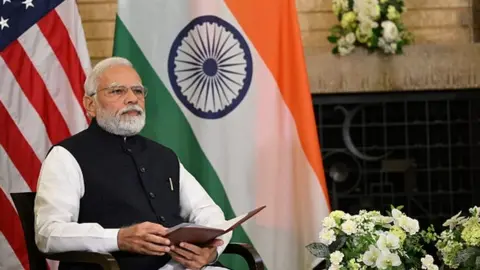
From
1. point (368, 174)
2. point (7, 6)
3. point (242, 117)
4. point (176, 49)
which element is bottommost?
point (368, 174)

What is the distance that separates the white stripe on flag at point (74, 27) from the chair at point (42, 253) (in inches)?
46.3

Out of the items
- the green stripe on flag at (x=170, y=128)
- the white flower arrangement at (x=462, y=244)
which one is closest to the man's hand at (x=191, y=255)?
the white flower arrangement at (x=462, y=244)

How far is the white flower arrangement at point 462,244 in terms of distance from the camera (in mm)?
3182

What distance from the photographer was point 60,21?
14.1 ft

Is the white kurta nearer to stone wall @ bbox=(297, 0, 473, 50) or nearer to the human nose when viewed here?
the human nose

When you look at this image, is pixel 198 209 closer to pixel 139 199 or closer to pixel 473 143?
pixel 139 199

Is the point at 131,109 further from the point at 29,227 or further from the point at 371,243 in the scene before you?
the point at 371,243

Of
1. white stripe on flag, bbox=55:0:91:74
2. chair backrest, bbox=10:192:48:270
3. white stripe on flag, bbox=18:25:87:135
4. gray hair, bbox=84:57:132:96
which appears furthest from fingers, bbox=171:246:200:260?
white stripe on flag, bbox=55:0:91:74

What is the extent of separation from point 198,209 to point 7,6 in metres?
1.46

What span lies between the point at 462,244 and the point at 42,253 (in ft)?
4.87

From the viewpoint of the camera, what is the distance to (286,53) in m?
4.19

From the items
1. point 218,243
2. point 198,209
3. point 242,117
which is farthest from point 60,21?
point 218,243

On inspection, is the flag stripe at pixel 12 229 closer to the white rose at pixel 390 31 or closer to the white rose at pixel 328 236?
the white rose at pixel 328 236

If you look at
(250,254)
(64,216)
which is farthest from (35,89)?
(250,254)
